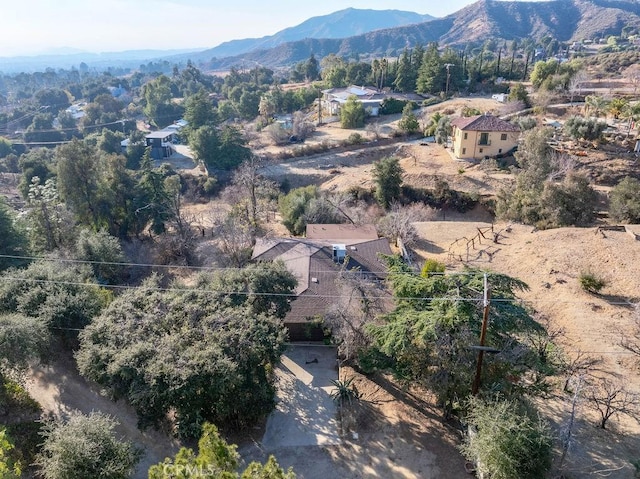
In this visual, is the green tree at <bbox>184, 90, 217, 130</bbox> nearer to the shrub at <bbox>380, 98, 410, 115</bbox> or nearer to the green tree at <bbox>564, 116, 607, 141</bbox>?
the shrub at <bbox>380, 98, 410, 115</bbox>

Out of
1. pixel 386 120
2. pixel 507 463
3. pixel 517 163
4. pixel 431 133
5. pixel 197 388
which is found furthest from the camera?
pixel 386 120

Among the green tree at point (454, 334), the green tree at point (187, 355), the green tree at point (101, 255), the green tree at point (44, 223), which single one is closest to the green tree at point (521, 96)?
the green tree at point (454, 334)

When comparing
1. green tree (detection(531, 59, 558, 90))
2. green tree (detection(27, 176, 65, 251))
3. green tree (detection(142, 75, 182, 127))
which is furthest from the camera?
green tree (detection(142, 75, 182, 127))

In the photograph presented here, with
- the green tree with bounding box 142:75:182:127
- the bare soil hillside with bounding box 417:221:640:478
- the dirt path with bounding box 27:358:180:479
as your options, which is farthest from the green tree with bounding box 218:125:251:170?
the green tree with bounding box 142:75:182:127

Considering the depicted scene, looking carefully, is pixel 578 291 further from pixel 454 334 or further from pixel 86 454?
pixel 86 454

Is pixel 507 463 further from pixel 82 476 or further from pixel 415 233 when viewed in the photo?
pixel 415 233

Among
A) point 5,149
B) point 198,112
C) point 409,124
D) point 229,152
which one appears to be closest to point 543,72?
point 409,124

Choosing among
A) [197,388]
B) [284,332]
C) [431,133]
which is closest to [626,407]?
[284,332]
